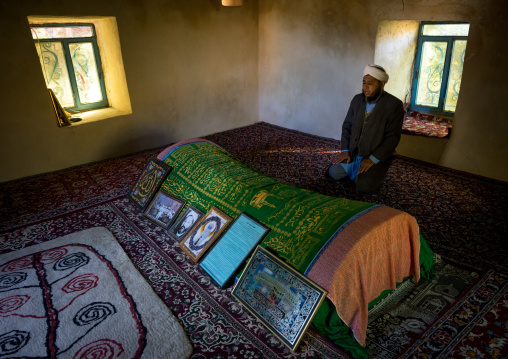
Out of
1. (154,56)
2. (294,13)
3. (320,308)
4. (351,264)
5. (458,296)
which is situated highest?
(294,13)

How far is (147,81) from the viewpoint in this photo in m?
5.73

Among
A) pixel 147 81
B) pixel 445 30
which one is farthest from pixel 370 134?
pixel 147 81

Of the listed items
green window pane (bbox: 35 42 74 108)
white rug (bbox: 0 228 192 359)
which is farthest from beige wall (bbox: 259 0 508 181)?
white rug (bbox: 0 228 192 359)

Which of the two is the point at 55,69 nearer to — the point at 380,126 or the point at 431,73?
the point at 380,126

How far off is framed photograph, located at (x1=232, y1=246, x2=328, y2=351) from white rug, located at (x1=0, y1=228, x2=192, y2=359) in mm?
499

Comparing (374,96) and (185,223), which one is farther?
(374,96)

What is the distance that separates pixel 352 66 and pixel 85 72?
3.96m

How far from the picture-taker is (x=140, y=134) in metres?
5.89

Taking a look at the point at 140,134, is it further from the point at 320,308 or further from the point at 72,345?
the point at 320,308

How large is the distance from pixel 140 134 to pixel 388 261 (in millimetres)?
4543

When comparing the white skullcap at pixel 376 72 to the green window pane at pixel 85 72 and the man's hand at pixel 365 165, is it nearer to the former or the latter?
the man's hand at pixel 365 165

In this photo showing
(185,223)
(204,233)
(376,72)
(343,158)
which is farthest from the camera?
(343,158)

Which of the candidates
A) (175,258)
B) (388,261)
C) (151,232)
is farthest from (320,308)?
(151,232)

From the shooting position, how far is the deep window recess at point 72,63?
5074mm
